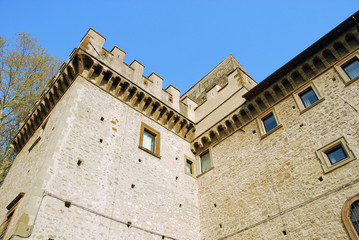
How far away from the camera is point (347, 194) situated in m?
7.51

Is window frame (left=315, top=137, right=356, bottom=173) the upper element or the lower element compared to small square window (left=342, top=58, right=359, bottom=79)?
lower

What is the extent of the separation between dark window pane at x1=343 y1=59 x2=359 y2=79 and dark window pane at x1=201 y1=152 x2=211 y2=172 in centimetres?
649

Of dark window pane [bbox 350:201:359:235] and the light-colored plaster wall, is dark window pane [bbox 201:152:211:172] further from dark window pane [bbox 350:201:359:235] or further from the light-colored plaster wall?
dark window pane [bbox 350:201:359:235]

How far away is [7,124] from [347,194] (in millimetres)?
17138

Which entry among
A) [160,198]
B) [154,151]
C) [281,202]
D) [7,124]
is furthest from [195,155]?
[7,124]

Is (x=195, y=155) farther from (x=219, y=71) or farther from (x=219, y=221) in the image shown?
(x=219, y=71)

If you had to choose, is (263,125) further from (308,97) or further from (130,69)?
(130,69)

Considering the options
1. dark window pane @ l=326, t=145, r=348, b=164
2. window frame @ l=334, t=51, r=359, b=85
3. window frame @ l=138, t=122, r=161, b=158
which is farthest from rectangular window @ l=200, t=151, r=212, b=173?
window frame @ l=334, t=51, r=359, b=85

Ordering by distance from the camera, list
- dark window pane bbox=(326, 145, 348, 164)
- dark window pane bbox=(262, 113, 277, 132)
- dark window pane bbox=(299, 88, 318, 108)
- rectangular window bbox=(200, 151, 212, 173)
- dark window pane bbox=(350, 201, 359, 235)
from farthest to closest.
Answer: rectangular window bbox=(200, 151, 212, 173) < dark window pane bbox=(262, 113, 277, 132) < dark window pane bbox=(299, 88, 318, 108) < dark window pane bbox=(326, 145, 348, 164) < dark window pane bbox=(350, 201, 359, 235)

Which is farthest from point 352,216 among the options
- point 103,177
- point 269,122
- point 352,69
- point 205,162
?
point 103,177

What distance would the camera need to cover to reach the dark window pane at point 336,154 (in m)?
8.26

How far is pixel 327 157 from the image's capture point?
28.0 ft

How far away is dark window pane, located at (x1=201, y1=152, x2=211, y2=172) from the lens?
12908mm

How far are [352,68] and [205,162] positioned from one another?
6.96 m
